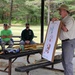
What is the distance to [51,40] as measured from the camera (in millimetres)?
4375

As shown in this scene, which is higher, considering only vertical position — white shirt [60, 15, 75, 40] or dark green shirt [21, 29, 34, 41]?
white shirt [60, 15, 75, 40]

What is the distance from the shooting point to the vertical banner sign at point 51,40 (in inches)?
168

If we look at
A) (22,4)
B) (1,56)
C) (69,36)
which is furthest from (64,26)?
(22,4)

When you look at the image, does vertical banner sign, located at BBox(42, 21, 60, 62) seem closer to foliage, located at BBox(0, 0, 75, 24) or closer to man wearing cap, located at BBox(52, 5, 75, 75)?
man wearing cap, located at BBox(52, 5, 75, 75)

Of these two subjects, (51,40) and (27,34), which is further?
(27,34)

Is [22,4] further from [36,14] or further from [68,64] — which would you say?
[68,64]

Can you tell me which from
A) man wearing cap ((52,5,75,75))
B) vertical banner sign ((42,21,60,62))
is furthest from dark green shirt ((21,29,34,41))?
man wearing cap ((52,5,75,75))

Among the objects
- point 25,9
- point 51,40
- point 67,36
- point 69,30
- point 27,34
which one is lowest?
point 27,34

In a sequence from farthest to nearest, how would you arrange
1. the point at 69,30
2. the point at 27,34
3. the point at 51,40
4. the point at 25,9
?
the point at 25,9
the point at 27,34
the point at 51,40
the point at 69,30

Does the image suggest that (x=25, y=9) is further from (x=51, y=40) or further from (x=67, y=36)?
(x=67, y=36)

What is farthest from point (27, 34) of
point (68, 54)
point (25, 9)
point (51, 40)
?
point (25, 9)

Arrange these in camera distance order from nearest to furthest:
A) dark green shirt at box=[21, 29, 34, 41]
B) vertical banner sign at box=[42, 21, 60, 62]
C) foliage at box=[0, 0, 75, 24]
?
vertical banner sign at box=[42, 21, 60, 62], dark green shirt at box=[21, 29, 34, 41], foliage at box=[0, 0, 75, 24]

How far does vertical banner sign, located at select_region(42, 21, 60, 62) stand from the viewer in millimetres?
4273

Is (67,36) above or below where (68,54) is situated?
above
